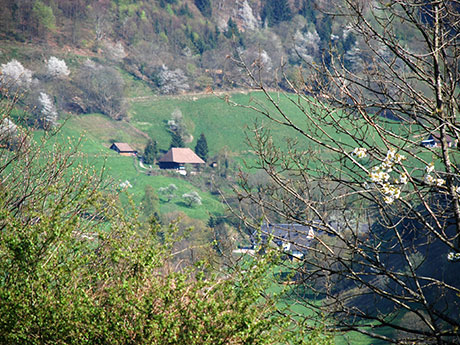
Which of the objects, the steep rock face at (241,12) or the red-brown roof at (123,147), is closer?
the red-brown roof at (123,147)

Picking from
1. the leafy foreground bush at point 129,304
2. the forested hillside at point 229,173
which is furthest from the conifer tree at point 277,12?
the leafy foreground bush at point 129,304

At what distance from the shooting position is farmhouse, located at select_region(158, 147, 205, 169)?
2827 inches

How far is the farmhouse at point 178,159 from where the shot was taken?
2827 inches

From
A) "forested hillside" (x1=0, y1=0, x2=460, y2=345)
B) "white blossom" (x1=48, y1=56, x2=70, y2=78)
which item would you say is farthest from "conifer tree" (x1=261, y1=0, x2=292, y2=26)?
"white blossom" (x1=48, y1=56, x2=70, y2=78)

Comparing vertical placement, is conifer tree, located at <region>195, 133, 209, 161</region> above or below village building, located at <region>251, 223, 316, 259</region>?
below

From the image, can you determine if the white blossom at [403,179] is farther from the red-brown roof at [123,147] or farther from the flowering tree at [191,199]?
the red-brown roof at [123,147]

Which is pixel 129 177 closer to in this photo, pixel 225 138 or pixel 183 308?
pixel 225 138

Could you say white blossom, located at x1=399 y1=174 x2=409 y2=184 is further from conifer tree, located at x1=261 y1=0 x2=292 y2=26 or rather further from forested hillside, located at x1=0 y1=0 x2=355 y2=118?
conifer tree, located at x1=261 y1=0 x2=292 y2=26

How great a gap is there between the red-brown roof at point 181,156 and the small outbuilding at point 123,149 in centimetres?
401

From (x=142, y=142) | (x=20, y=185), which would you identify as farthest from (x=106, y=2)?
(x=20, y=185)

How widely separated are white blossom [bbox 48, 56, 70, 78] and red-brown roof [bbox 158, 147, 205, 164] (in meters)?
29.1

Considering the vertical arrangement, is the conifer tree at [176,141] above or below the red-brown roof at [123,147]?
below

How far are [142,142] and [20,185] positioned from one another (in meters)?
68.7

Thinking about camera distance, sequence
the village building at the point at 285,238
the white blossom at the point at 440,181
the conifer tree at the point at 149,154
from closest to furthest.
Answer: the white blossom at the point at 440,181 < the village building at the point at 285,238 < the conifer tree at the point at 149,154
